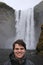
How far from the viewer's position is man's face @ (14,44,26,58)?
4.51 metres

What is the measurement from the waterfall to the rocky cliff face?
0.79 m

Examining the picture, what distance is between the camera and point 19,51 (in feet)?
14.9

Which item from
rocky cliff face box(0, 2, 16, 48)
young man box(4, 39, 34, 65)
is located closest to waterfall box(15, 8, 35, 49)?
rocky cliff face box(0, 2, 16, 48)

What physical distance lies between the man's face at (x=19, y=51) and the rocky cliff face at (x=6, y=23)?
68.7ft

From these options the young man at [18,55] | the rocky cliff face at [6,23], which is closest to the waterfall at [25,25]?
the rocky cliff face at [6,23]

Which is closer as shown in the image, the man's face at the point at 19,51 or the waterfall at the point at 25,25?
the man's face at the point at 19,51

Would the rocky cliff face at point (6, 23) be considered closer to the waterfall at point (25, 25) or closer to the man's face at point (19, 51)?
the waterfall at point (25, 25)

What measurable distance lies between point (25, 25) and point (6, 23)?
78.0 inches

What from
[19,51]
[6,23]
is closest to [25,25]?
[6,23]

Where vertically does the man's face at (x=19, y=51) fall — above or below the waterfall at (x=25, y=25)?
below

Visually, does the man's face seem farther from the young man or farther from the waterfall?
the waterfall

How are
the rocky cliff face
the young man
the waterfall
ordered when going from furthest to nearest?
1. the waterfall
2. the rocky cliff face
3. the young man

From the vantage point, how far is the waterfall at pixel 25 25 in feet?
89.0

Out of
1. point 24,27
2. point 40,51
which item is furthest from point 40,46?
point 24,27
